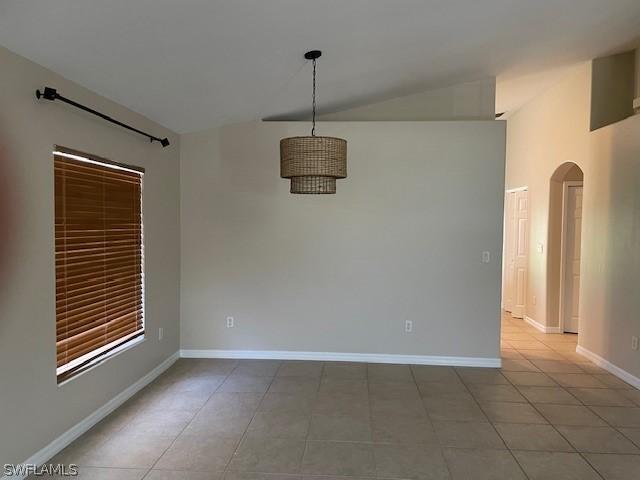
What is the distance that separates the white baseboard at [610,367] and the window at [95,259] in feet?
14.7

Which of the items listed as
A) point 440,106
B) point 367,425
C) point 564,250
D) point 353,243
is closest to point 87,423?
point 367,425

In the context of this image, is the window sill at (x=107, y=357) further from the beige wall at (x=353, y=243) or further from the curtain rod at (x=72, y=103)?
the curtain rod at (x=72, y=103)

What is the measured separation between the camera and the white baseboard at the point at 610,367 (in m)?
3.71

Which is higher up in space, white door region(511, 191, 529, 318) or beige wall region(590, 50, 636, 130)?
beige wall region(590, 50, 636, 130)

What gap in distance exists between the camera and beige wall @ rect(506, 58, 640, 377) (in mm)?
3812

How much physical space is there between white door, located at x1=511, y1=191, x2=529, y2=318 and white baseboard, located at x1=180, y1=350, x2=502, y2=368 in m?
2.55

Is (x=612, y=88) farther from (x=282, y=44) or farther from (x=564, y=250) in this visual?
(x=282, y=44)

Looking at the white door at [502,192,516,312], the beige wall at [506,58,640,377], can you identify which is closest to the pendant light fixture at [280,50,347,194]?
the beige wall at [506,58,640,377]

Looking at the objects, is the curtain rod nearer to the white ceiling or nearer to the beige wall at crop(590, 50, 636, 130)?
the white ceiling

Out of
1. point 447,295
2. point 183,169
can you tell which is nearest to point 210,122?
point 183,169

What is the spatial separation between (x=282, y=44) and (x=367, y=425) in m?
2.70

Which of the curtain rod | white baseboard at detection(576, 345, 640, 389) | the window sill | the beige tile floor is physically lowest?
the beige tile floor

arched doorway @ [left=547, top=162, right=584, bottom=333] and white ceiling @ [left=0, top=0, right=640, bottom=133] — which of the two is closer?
white ceiling @ [left=0, top=0, right=640, bottom=133]

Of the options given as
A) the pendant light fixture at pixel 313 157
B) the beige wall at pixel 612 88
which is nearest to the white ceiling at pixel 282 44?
the beige wall at pixel 612 88
